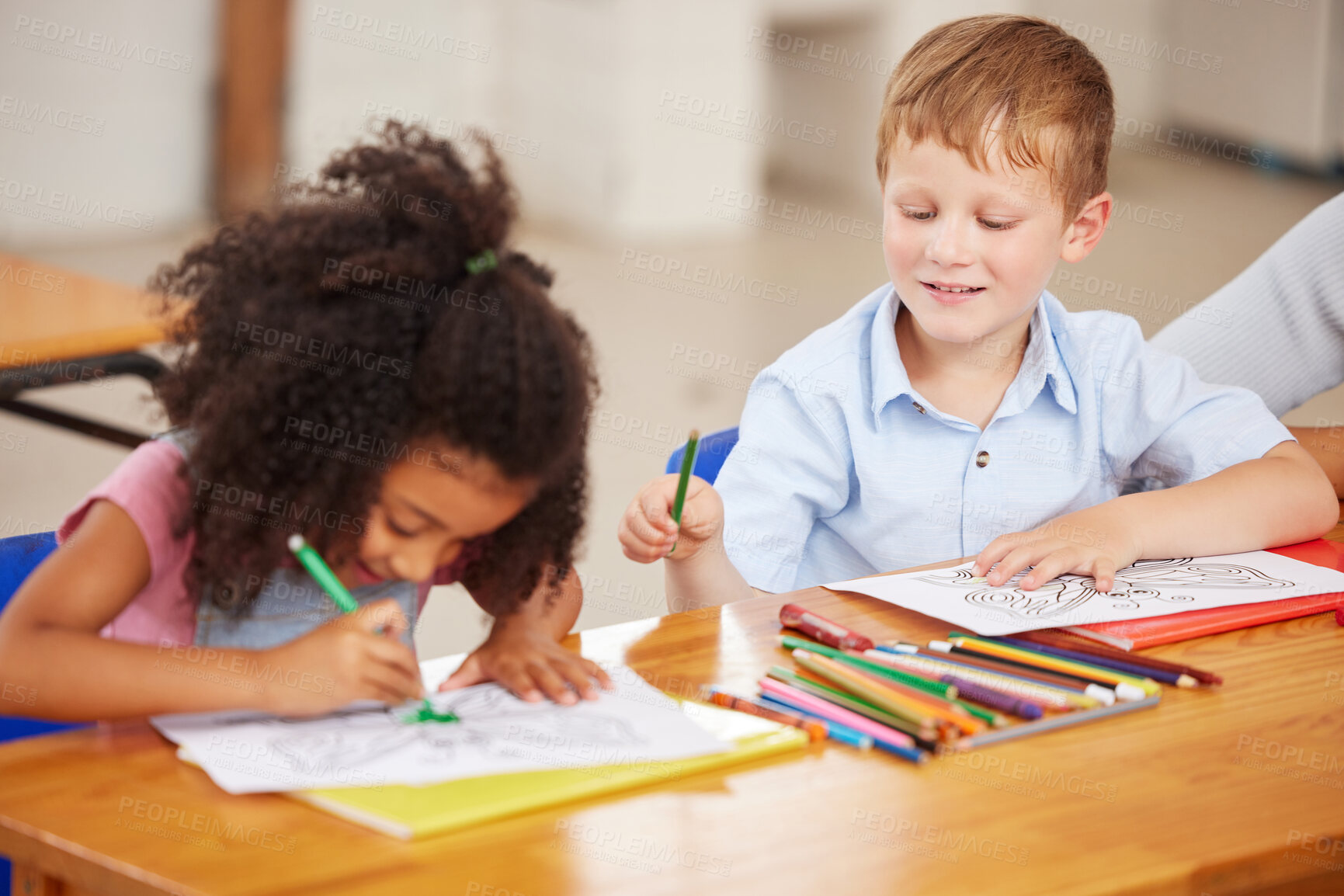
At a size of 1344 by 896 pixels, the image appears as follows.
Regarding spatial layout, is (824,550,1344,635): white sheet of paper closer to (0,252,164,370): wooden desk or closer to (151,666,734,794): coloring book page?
(151,666,734,794): coloring book page

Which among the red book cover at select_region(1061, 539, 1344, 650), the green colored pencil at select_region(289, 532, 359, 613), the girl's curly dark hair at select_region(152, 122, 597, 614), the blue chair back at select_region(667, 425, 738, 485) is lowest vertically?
the blue chair back at select_region(667, 425, 738, 485)

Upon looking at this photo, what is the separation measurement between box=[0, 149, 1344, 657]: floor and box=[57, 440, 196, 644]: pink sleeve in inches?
55.9

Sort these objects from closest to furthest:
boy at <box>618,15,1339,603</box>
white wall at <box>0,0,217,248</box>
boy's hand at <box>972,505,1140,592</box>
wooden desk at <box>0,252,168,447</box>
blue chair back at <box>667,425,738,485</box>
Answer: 1. boy's hand at <box>972,505,1140,592</box>
2. boy at <box>618,15,1339,603</box>
3. blue chair back at <box>667,425,738,485</box>
4. wooden desk at <box>0,252,168,447</box>
5. white wall at <box>0,0,217,248</box>

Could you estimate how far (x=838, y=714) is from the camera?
1019 millimetres

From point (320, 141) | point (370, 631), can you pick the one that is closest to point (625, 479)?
point (320, 141)

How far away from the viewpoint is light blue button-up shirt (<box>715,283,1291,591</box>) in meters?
1.58

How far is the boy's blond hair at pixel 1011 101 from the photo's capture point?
1495 millimetres

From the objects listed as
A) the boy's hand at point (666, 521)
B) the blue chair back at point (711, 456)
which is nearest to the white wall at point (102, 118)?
the blue chair back at point (711, 456)

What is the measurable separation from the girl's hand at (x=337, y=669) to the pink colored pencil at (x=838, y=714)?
27 centimetres

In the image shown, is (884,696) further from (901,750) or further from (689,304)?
(689,304)

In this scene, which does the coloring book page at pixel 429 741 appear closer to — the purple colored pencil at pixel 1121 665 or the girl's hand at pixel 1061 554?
the purple colored pencil at pixel 1121 665

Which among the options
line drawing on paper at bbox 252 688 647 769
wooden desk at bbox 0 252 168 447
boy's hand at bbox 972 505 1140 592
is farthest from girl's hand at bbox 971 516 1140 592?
wooden desk at bbox 0 252 168 447

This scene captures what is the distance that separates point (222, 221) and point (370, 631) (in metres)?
0.33

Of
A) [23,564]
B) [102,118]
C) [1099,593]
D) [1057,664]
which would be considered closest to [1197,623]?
[1099,593]
